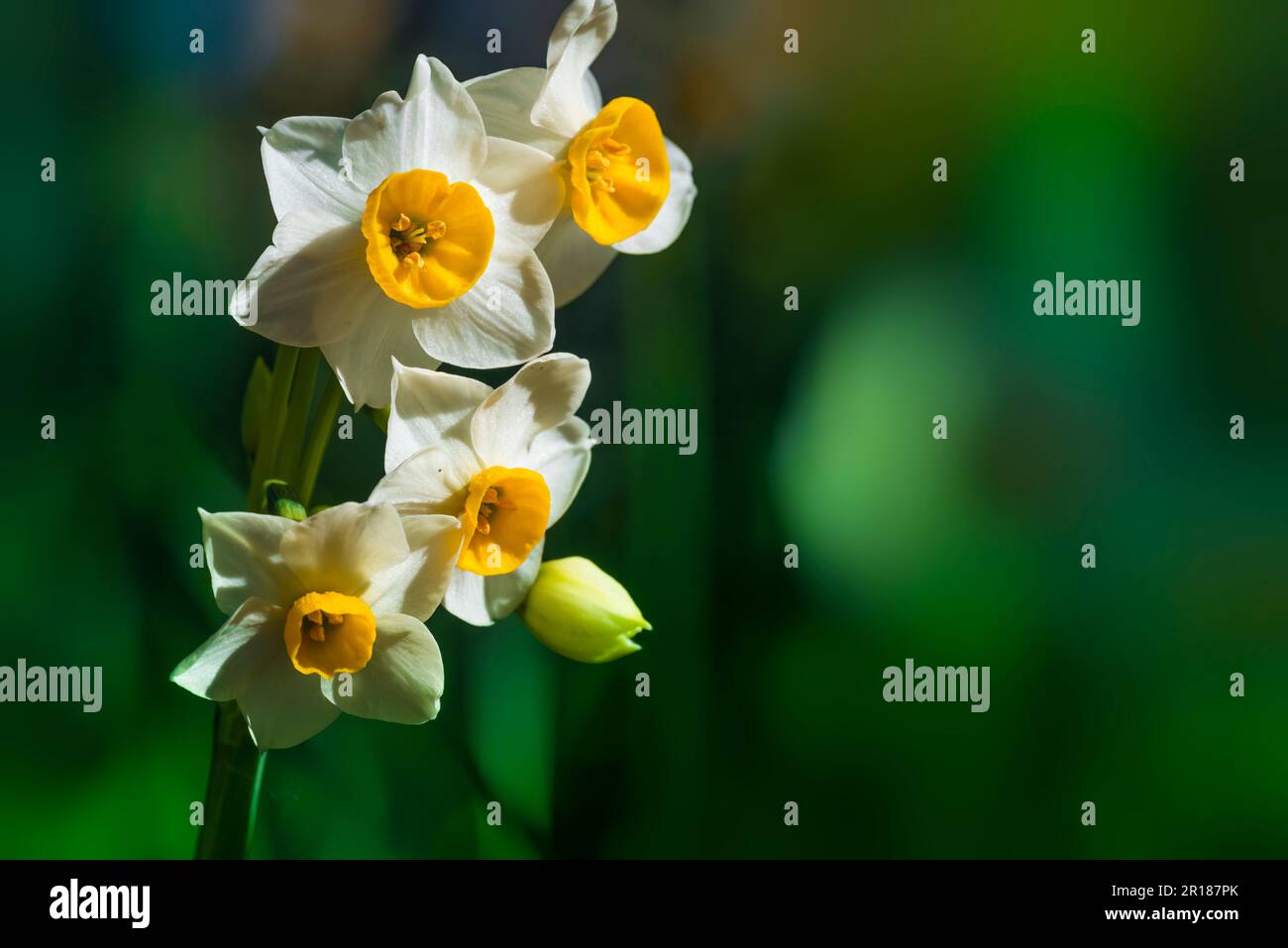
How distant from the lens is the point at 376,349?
0.54 m

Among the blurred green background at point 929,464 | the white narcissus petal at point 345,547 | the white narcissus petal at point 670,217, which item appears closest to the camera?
the white narcissus petal at point 345,547

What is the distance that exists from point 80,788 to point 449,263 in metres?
0.62

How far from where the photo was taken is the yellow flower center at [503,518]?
531 mm

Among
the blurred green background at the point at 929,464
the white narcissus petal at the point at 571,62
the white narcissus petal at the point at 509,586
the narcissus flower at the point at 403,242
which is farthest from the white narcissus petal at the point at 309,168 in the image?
the blurred green background at the point at 929,464

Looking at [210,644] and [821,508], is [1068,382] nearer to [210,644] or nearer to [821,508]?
[821,508]

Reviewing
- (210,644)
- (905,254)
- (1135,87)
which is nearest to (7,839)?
(210,644)

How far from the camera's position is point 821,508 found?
993 mm

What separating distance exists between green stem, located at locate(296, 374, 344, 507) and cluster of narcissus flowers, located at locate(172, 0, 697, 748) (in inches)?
1.6

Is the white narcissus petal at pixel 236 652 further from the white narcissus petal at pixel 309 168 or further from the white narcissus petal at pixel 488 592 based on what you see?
the white narcissus petal at pixel 309 168

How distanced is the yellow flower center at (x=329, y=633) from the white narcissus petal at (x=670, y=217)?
9.8 inches

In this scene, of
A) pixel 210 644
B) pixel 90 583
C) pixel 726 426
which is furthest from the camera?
pixel 726 426

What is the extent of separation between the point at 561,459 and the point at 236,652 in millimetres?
196

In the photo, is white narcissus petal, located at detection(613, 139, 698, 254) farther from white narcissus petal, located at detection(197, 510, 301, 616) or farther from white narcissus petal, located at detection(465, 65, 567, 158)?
white narcissus petal, located at detection(197, 510, 301, 616)

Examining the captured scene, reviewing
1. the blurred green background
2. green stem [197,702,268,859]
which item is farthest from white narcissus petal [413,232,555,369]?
the blurred green background
